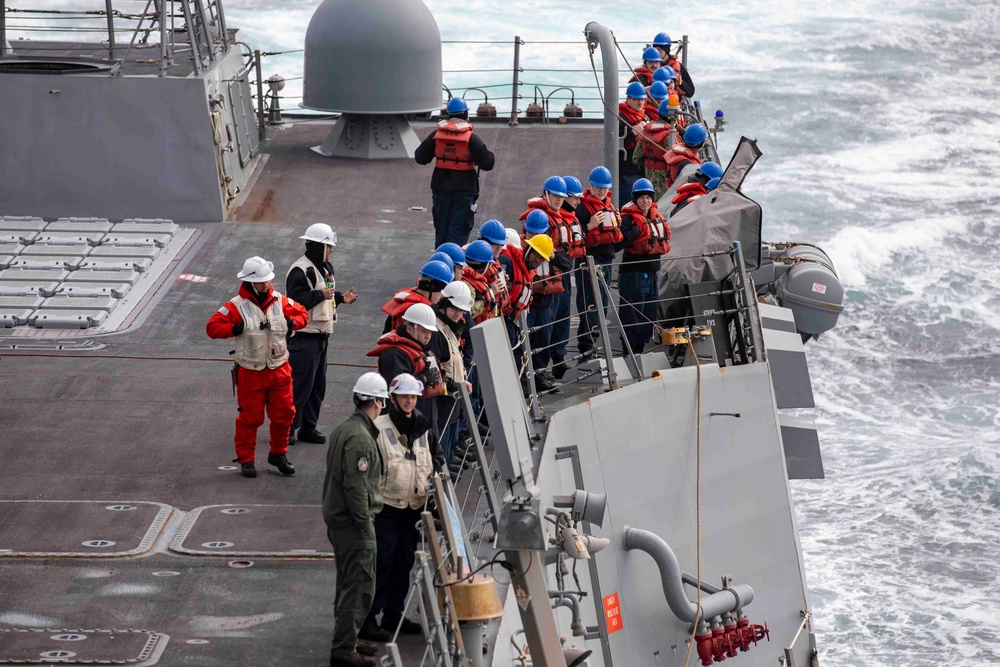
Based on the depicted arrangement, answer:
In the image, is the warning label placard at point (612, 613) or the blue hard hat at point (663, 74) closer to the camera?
the warning label placard at point (612, 613)

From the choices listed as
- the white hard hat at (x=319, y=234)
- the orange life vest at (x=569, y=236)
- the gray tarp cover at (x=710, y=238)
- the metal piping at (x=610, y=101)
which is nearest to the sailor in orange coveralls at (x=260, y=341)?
the white hard hat at (x=319, y=234)

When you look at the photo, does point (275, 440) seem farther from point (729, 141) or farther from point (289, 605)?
point (729, 141)

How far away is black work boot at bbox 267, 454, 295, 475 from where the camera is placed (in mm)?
7613

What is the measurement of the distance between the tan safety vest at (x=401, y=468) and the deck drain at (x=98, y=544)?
197 centimetres

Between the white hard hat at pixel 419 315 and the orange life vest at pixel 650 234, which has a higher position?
the white hard hat at pixel 419 315

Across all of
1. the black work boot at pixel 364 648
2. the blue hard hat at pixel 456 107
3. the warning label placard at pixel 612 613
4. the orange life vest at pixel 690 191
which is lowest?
the warning label placard at pixel 612 613

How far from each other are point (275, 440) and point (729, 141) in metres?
23.9

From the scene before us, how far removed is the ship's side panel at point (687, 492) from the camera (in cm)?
772

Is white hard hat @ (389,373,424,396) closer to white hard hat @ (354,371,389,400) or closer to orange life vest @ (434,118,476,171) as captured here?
→ white hard hat @ (354,371,389,400)

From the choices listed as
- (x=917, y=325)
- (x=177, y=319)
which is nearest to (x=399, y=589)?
(x=177, y=319)

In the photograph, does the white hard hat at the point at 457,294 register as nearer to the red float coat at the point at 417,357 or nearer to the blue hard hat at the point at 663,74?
the red float coat at the point at 417,357

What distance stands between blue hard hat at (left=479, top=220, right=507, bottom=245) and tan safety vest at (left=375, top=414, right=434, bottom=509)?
253 centimetres

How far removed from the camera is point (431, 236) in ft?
40.6

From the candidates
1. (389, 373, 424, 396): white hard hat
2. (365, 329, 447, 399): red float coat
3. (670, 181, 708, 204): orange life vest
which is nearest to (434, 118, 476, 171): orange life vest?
(670, 181, 708, 204): orange life vest
